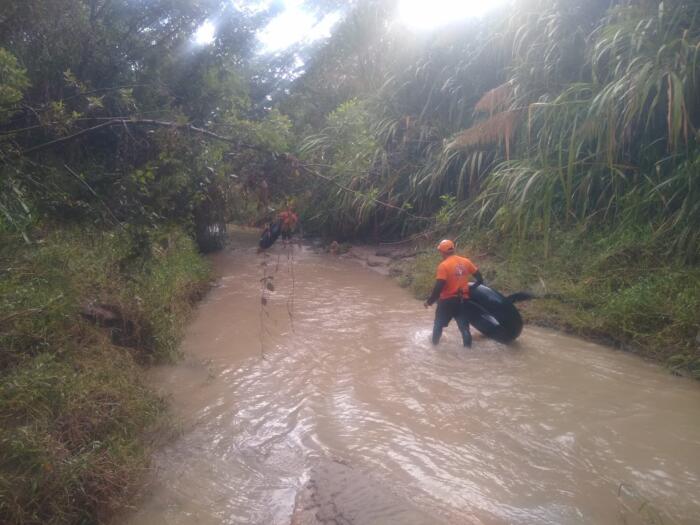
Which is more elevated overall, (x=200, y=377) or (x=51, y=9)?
(x=51, y=9)

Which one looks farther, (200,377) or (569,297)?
(569,297)

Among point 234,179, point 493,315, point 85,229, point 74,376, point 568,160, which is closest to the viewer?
point 74,376

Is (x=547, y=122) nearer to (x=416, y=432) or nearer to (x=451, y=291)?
(x=451, y=291)

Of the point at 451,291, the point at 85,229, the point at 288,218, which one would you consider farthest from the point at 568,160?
the point at 85,229

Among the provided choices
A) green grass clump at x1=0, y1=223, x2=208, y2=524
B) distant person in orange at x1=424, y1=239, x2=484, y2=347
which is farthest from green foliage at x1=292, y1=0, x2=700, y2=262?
green grass clump at x1=0, y1=223, x2=208, y2=524

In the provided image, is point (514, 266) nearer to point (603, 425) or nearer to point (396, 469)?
point (603, 425)

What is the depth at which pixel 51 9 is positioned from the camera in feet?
15.0

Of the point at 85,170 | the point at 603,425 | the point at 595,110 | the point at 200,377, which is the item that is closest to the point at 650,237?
the point at 595,110

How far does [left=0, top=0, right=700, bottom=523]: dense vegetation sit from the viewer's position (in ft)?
11.3

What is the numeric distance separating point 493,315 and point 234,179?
3.57 metres

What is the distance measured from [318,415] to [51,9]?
3911 mm

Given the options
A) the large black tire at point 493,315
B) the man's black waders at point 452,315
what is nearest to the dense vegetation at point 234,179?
the large black tire at point 493,315

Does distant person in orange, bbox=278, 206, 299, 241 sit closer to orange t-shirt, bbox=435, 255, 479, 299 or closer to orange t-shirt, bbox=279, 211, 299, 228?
orange t-shirt, bbox=279, 211, 299, 228

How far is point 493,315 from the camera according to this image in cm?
616
